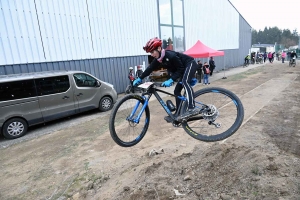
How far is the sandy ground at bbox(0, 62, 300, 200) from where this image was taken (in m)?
3.47

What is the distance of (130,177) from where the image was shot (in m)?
4.16

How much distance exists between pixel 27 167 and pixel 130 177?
2.73m

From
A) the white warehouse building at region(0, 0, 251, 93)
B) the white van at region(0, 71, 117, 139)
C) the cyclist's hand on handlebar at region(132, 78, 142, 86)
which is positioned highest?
the white warehouse building at region(0, 0, 251, 93)

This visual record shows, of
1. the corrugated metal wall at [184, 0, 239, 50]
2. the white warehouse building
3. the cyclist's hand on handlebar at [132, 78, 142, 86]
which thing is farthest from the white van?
the corrugated metal wall at [184, 0, 239, 50]

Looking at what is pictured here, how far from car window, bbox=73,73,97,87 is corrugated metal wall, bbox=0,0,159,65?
116 inches

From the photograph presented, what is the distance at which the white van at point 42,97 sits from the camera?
274 inches

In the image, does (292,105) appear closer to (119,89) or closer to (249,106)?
(249,106)

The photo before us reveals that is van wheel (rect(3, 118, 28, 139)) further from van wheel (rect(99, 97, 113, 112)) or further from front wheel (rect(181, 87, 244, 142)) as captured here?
front wheel (rect(181, 87, 244, 142))

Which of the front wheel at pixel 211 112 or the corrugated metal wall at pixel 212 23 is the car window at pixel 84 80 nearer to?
the front wheel at pixel 211 112

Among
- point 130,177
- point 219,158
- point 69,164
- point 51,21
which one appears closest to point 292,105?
point 219,158

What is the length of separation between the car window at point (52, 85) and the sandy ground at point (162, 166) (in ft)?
6.26

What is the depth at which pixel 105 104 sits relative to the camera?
9.86 metres

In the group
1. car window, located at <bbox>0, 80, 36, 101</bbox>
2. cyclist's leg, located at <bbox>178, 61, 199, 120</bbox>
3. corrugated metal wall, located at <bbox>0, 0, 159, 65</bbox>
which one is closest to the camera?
cyclist's leg, located at <bbox>178, 61, 199, 120</bbox>

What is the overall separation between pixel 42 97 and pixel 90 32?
5967 millimetres
